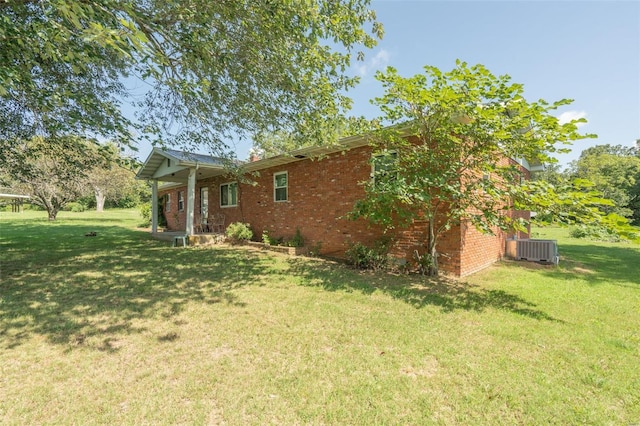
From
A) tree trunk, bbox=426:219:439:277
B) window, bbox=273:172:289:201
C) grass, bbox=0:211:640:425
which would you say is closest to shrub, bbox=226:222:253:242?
window, bbox=273:172:289:201

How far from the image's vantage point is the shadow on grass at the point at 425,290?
15.8ft

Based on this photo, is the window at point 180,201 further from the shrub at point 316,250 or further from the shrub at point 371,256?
the shrub at point 371,256

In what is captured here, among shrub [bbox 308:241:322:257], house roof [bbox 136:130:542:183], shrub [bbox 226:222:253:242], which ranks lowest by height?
shrub [bbox 308:241:322:257]

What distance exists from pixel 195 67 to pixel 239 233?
7398 mm

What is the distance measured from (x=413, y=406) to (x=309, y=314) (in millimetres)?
2192

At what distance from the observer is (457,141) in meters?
5.47

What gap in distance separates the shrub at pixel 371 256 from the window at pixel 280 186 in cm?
428

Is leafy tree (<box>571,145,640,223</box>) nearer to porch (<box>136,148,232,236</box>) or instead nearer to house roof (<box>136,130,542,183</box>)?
house roof (<box>136,130,542,183</box>)

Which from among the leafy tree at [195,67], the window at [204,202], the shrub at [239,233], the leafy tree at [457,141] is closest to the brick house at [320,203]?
the shrub at [239,233]

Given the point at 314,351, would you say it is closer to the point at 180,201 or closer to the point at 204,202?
the point at 204,202

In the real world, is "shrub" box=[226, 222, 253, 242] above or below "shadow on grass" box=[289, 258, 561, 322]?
above

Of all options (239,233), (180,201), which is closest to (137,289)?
(239,233)

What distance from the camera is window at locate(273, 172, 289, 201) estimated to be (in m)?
10.9

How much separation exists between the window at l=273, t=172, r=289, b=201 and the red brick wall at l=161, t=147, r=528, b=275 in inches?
7.0
